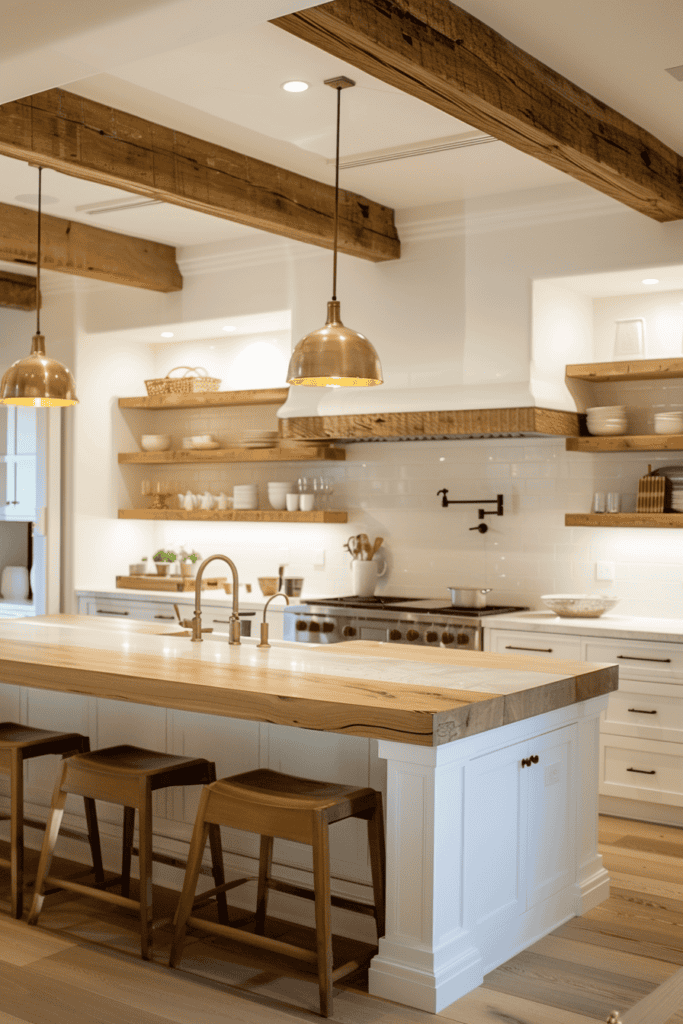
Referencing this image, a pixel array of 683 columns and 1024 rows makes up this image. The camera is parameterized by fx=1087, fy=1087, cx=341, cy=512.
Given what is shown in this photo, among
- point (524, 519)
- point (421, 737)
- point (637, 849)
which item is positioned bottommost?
point (637, 849)

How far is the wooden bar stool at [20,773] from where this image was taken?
3850mm

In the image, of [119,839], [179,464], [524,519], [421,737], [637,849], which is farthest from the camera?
[179,464]

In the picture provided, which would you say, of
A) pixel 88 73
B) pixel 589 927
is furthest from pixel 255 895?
pixel 88 73

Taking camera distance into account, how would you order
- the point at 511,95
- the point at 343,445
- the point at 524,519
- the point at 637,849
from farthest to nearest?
1. the point at 343,445
2. the point at 524,519
3. the point at 637,849
4. the point at 511,95

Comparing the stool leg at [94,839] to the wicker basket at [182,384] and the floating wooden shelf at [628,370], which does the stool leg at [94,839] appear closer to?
the floating wooden shelf at [628,370]

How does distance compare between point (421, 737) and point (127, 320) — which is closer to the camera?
point (421, 737)

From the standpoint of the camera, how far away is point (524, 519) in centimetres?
622

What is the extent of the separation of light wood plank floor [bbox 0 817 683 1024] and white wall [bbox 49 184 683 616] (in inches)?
97.1

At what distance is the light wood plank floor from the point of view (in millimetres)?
3080

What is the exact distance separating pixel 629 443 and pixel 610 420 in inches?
9.8

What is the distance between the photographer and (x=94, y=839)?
161 inches

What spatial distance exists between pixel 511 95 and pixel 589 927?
288 centimetres

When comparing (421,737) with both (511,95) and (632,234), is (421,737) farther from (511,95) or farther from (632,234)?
(632,234)

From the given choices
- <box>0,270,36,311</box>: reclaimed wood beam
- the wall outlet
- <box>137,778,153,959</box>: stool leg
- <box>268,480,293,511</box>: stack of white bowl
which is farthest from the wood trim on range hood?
<box>137,778,153,959</box>: stool leg
